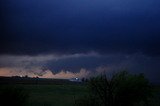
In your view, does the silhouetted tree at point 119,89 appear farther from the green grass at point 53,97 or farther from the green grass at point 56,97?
the green grass at point 53,97

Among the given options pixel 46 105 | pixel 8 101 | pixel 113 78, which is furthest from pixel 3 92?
pixel 46 105

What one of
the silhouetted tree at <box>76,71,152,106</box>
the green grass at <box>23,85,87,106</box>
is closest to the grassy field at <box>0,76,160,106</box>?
the green grass at <box>23,85,87,106</box>

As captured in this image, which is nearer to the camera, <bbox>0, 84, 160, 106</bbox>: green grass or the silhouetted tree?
the silhouetted tree

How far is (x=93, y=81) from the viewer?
4675 centimetres

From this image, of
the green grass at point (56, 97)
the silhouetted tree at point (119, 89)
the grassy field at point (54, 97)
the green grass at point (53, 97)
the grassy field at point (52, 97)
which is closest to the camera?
the silhouetted tree at point (119, 89)

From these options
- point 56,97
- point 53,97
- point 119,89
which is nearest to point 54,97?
point 53,97

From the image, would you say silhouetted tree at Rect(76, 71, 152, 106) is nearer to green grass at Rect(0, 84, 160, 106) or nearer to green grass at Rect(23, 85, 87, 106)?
green grass at Rect(0, 84, 160, 106)

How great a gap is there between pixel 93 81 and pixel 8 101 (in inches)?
537

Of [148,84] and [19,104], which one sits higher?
[148,84]

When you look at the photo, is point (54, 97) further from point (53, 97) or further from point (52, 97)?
point (52, 97)

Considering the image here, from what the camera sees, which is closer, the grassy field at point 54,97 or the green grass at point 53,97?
the grassy field at point 54,97

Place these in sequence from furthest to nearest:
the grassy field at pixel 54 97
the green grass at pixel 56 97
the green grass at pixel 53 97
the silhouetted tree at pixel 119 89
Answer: the green grass at pixel 53 97
the green grass at pixel 56 97
the grassy field at pixel 54 97
the silhouetted tree at pixel 119 89

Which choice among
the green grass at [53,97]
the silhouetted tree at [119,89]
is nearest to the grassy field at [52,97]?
the green grass at [53,97]

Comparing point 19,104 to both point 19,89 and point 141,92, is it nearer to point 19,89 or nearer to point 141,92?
point 19,89
